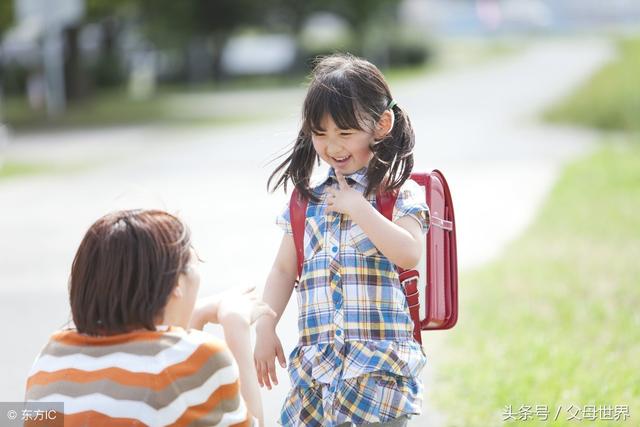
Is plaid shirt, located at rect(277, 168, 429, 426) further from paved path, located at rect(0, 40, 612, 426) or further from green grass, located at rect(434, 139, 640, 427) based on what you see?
green grass, located at rect(434, 139, 640, 427)

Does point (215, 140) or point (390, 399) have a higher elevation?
point (390, 399)

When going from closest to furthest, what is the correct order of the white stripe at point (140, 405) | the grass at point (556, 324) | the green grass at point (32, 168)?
1. the white stripe at point (140, 405)
2. the grass at point (556, 324)
3. the green grass at point (32, 168)

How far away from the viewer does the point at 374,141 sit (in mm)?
2799

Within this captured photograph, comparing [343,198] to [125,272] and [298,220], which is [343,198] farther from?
[125,272]

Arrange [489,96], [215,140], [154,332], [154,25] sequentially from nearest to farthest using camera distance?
[154,332] < [215,140] < [489,96] < [154,25]

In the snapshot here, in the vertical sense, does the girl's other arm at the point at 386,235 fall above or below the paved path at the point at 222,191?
above

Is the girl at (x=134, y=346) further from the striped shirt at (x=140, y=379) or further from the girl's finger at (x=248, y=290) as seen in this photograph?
the girl's finger at (x=248, y=290)

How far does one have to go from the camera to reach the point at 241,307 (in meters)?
2.58

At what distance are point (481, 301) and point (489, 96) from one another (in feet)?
Answer: 63.7

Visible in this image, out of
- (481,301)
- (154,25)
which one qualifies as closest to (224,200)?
(481,301)

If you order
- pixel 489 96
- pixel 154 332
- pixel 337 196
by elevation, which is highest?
pixel 337 196

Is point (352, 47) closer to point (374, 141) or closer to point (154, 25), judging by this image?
point (154, 25)

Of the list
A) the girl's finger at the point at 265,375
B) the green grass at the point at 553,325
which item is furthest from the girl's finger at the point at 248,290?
the green grass at the point at 553,325

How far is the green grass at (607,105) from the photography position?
17.7 meters
